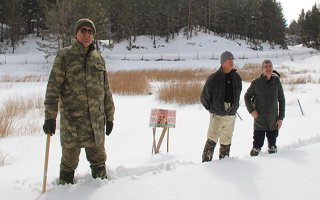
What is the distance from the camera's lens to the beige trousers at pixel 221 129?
185 inches

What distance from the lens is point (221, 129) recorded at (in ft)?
15.6

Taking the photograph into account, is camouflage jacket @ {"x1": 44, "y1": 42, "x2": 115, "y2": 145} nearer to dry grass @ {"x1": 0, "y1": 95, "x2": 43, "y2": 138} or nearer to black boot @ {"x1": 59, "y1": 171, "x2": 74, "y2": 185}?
black boot @ {"x1": 59, "y1": 171, "x2": 74, "y2": 185}

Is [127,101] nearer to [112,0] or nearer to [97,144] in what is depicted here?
[97,144]

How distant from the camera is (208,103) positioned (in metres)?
4.75

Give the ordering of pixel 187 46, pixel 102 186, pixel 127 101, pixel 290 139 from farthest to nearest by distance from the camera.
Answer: pixel 187 46 → pixel 127 101 → pixel 290 139 → pixel 102 186

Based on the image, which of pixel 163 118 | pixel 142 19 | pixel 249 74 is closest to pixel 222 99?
pixel 163 118

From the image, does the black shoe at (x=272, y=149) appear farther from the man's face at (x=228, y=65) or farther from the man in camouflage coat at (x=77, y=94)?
the man in camouflage coat at (x=77, y=94)

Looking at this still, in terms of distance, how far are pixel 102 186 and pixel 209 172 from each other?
1059mm

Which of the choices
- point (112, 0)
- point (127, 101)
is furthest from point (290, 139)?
point (112, 0)

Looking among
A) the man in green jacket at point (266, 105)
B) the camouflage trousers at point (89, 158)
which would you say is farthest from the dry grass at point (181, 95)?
the camouflage trousers at point (89, 158)

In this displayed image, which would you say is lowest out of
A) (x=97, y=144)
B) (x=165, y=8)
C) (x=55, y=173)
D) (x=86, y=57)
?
(x=55, y=173)

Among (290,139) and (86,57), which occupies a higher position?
(86,57)

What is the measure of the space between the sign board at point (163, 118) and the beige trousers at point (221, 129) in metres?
1.21

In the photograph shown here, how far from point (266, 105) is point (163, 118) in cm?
167
